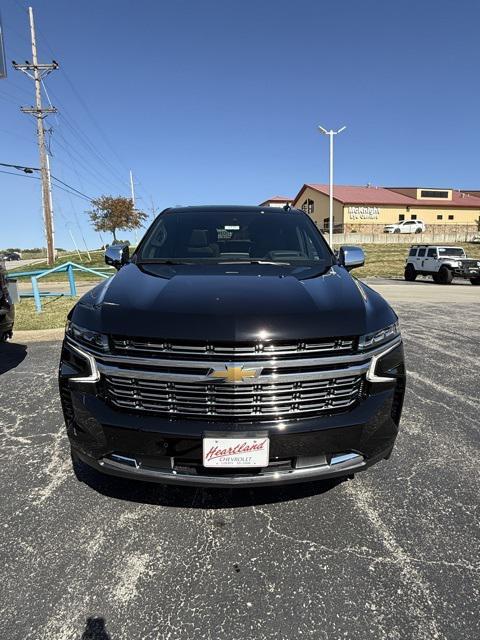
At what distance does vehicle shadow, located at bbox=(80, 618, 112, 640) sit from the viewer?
1779 mm

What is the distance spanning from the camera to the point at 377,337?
2.31 metres

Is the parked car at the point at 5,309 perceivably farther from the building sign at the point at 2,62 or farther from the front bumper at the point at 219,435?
the building sign at the point at 2,62

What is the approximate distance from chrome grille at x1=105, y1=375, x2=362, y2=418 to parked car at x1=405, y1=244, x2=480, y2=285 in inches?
786

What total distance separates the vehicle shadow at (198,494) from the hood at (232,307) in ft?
3.46

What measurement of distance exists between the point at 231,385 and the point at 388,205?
5524 centimetres

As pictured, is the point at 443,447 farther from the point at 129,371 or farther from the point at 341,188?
the point at 341,188

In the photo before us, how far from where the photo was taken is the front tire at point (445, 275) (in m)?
20.0

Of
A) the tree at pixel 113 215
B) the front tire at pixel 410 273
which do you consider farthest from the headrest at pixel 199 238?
the tree at pixel 113 215

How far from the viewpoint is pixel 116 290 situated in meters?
2.59

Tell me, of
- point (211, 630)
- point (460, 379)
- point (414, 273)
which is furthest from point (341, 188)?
point (211, 630)

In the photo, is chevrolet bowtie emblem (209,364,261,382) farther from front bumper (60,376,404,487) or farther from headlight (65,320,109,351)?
headlight (65,320,109,351)

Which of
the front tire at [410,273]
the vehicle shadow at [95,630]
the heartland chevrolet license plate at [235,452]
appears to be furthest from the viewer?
the front tire at [410,273]

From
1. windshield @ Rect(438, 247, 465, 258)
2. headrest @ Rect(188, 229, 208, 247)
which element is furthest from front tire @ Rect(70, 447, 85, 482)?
windshield @ Rect(438, 247, 465, 258)

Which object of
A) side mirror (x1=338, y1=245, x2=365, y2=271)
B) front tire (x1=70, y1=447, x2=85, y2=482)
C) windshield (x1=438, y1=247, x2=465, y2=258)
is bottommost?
front tire (x1=70, y1=447, x2=85, y2=482)
